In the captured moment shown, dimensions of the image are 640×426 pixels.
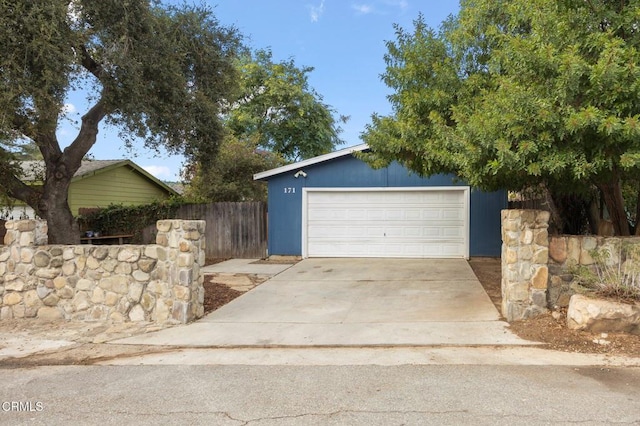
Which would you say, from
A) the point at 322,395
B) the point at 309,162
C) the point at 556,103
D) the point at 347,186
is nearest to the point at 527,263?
the point at 556,103

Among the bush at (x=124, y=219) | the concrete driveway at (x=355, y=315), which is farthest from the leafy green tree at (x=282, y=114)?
the concrete driveway at (x=355, y=315)

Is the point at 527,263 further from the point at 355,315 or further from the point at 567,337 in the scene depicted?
the point at 355,315

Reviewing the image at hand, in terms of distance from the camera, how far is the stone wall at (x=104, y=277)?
666 cm

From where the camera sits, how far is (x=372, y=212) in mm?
13656

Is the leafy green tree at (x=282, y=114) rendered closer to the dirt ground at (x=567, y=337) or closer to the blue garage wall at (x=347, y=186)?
the blue garage wall at (x=347, y=186)

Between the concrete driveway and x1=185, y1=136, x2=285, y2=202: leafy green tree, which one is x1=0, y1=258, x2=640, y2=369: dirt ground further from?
x1=185, y1=136, x2=285, y2=202: leafy green tree

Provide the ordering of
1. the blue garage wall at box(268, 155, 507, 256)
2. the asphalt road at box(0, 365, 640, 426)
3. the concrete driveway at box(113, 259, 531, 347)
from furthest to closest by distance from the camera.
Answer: the blue garage wall at box(268, 155, 507, 256) → the concrete driveway at box(113, 259, 531, 347) → the asphalt road at box(0, 365, 640, 426)

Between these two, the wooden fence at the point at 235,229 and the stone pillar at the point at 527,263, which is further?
the wooden fence at the point at 235,229

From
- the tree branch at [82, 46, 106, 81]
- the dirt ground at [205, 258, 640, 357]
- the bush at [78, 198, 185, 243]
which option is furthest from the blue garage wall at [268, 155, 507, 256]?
the dirt ground at [205, 258, 640, 357]

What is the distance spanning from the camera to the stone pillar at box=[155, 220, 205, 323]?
6598 mm

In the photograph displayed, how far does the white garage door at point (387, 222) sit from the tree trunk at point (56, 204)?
639 centimetres

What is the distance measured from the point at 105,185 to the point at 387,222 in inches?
458

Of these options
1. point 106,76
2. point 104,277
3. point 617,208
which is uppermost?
point 106,76

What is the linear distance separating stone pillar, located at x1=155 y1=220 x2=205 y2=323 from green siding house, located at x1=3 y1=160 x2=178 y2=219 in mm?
9329
